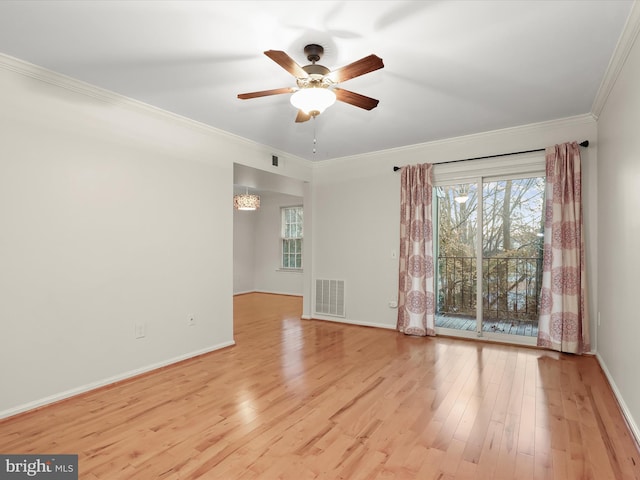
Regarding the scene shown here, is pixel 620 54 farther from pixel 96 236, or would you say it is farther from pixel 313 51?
pixel 96 236

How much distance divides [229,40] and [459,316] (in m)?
4.19

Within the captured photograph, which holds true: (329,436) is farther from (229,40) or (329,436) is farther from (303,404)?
(229,40)

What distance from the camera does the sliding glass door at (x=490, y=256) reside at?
4.29 meters

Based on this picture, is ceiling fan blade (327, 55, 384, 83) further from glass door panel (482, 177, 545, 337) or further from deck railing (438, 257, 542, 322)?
deck railing (438, 257, 542, 322)

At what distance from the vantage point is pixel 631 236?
7.93ft

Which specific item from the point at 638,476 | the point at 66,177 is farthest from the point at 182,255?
the point at 638,476

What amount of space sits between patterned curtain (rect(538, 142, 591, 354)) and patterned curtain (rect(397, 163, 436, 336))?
1299 mm

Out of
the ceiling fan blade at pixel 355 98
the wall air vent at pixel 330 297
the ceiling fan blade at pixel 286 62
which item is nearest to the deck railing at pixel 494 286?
the wall air vent at pixel 330 297

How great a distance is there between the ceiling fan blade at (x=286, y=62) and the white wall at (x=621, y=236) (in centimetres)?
219

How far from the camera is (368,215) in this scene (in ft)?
17.6

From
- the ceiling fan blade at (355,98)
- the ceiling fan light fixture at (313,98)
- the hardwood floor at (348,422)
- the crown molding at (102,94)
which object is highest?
the crown molding at (102,94)

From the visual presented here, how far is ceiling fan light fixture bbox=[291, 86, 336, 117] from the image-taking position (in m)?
2.40

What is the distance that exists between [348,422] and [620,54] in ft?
10.7

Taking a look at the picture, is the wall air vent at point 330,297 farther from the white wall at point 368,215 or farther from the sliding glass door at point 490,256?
the sliding glass door at point 490,256
